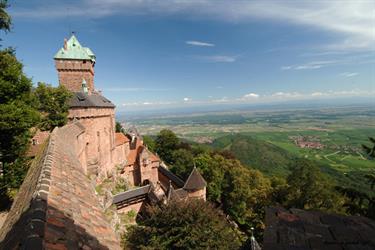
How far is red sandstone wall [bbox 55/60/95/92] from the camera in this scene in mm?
29328

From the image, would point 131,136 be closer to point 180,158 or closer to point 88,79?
point 180,158

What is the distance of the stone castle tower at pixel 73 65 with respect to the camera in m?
29.4

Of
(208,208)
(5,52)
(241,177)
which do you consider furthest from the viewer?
(241,177)

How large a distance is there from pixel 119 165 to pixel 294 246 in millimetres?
30014

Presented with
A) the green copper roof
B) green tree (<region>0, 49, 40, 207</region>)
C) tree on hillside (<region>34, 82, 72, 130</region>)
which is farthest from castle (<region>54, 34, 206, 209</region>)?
green tree (<region>0, 49, 40, 207</region>)

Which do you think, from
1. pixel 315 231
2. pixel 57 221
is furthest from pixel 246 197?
pixel 57 221

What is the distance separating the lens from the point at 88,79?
31391 mm

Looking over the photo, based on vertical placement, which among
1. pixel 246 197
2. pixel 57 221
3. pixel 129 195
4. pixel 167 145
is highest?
pixel 57 221

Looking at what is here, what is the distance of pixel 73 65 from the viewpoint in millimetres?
29734

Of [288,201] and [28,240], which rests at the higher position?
[28,240]

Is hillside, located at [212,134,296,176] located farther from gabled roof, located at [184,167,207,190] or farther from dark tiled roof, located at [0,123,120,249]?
dark tiled roof, located at [0,123,120,249]

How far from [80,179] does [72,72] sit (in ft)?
93.6

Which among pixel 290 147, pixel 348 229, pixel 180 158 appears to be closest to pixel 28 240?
pixel 348 229

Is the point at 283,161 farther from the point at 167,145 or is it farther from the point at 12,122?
the point at 12,122
